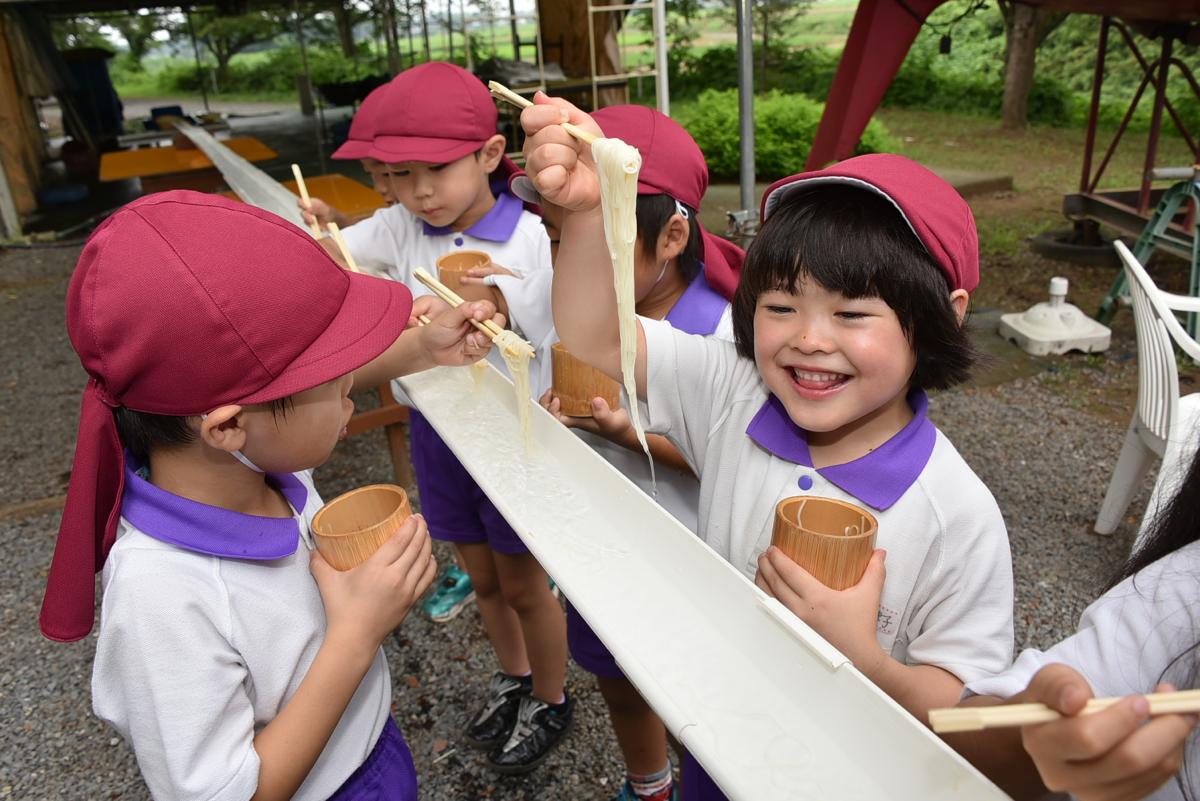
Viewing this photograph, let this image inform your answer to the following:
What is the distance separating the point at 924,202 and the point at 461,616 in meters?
2.90

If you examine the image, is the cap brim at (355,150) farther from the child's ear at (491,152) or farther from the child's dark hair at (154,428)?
the child's dark hair at (154,428)

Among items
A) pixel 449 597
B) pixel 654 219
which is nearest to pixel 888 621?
pixel 654 219

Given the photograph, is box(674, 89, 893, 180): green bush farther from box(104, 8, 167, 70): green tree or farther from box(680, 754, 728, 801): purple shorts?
box(104, 8, 167, 70): green tree

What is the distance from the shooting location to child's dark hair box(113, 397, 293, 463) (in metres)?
1.35

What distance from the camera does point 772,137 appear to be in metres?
12.1

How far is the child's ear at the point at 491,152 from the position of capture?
111 inches

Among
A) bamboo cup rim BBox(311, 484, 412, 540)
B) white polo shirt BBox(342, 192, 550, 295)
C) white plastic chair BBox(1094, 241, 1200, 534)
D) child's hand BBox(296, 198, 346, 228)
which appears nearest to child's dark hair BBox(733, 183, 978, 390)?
bamboo cup rim BBox(311, 484, 412, 540)

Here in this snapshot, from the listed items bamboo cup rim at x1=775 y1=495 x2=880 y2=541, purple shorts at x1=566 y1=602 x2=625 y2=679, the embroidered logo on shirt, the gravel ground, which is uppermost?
bamboo cup rim at x1=775 y1=495 x2=880 y2=541

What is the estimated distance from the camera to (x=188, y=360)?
1.22 m

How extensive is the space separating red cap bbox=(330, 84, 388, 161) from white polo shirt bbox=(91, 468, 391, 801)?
5.86 feet

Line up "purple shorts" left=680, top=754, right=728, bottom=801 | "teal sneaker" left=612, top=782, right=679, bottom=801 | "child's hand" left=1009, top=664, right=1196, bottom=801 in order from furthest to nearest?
"teal sneaker" left=612, top=782, right=679, bottom=801 < "purple shorts" left=680, top=754, right=728, bottom=801 < "child's hand" left=1009, top=664, right=1196, bottom=801

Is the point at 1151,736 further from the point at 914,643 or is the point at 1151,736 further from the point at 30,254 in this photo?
the point at 30,254

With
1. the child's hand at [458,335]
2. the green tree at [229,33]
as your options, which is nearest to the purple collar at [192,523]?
the child's hand at [458,335]

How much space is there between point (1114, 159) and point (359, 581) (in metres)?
14.7
